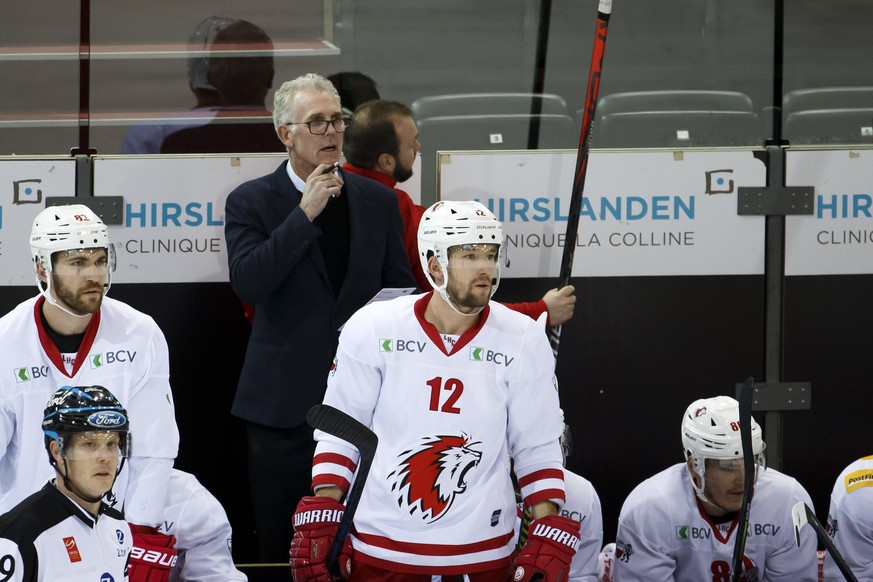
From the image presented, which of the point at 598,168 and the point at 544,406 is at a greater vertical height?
the point at 598,168

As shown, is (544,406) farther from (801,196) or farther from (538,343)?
(801,196)

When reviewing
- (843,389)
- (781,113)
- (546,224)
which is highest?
(781,113)

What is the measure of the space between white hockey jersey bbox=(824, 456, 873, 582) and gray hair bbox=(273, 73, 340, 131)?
6.47 feet

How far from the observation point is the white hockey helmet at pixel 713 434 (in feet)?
14.1

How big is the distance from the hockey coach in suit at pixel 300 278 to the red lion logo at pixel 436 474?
0.82 m

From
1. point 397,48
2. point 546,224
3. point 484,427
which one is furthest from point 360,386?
point 397,48

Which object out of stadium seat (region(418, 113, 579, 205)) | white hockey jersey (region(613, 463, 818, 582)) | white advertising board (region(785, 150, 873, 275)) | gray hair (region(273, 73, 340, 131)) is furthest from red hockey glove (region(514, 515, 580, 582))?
stadium seat (region(418, 113, 579, 205))

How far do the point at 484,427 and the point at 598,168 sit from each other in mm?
1492

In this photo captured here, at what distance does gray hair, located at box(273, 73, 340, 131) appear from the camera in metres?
4.33

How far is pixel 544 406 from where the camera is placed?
3541 millimetres

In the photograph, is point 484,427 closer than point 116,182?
→ Yes

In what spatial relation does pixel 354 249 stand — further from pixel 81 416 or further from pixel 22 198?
pixel 81 416

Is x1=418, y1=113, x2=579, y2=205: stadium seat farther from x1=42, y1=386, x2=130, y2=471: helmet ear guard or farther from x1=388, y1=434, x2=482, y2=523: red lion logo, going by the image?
x1=42, y1=386, x2=130, y2=471: helmet ear guard

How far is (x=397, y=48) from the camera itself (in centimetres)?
495
